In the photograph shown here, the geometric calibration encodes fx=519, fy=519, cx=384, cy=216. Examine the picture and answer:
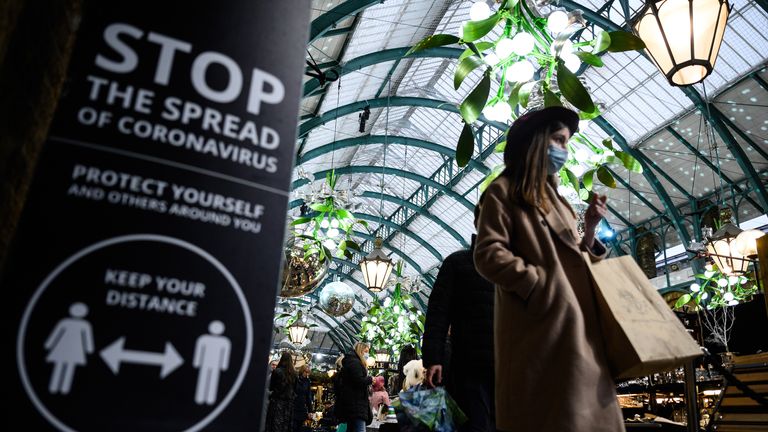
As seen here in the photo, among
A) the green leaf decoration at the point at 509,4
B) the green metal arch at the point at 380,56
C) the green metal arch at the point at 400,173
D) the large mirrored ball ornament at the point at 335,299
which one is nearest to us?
the green leaf decoration at the point at 509,4

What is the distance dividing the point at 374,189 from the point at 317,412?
8.86m

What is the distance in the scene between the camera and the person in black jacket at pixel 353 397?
5598mm

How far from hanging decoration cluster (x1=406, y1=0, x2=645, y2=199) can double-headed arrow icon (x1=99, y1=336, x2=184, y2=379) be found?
1949mm

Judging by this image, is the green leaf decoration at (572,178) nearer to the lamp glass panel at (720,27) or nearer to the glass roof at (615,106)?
the lamp glass panel at (720,27)

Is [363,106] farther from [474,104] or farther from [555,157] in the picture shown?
[555,157]

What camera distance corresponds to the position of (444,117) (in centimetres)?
1415

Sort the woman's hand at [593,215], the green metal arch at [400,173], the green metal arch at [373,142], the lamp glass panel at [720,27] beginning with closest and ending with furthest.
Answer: the woman's hand at [593,215] < the lamp glass panel at [720,27] < the green metal arch at [373,142] < the green metal arch at [400,173]

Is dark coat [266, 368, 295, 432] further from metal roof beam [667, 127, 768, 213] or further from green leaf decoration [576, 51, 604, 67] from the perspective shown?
metal roof beam [667, 127, 768, 213]

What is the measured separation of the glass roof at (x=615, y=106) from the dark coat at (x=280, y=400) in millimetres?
2734

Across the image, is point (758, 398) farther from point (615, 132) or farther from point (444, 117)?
point (444, 117)

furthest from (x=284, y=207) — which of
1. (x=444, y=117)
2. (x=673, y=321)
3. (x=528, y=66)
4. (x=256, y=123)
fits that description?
(x=444, y=117)

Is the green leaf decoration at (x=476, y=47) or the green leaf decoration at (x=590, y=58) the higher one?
the green leaf decoration at (x=476, y=47)

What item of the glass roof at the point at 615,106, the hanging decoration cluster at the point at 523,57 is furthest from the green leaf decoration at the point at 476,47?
the glass roof at the point at 615,106

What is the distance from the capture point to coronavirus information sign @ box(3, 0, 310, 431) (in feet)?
1.74
